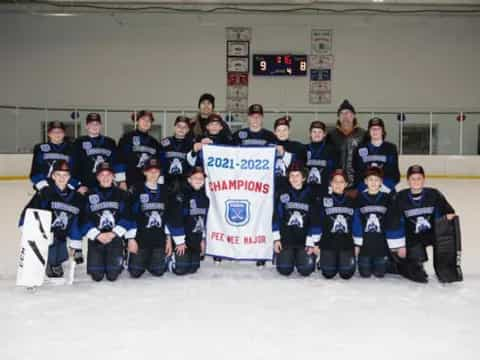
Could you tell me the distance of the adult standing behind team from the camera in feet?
18.5

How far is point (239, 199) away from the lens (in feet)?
16.7

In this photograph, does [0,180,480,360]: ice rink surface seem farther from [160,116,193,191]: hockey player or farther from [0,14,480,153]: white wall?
[0,14,480,153]: white wall

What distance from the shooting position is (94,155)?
522 centimetres

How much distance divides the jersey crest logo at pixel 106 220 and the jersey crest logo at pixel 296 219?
1426 mm

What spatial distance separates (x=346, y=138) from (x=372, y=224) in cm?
133

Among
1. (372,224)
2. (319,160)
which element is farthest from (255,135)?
(372,224)

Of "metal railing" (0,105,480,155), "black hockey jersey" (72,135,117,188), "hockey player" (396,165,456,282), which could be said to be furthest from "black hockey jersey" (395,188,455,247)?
"metal railing" (0,105,480,155)

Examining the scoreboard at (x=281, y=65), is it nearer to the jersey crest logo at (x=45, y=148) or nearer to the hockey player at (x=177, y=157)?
the hockey player at (x=177, y=157)

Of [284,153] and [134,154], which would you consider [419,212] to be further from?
[134,154]

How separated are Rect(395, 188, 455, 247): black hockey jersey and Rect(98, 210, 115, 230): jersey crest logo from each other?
224cm

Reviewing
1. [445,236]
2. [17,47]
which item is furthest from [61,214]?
[17,47]

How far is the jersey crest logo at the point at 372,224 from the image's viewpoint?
4.60 metres

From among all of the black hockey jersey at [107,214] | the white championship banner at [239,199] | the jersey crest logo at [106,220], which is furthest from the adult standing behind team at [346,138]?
the jersey crest logo at [106,220]

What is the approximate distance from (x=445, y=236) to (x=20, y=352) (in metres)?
3.12
